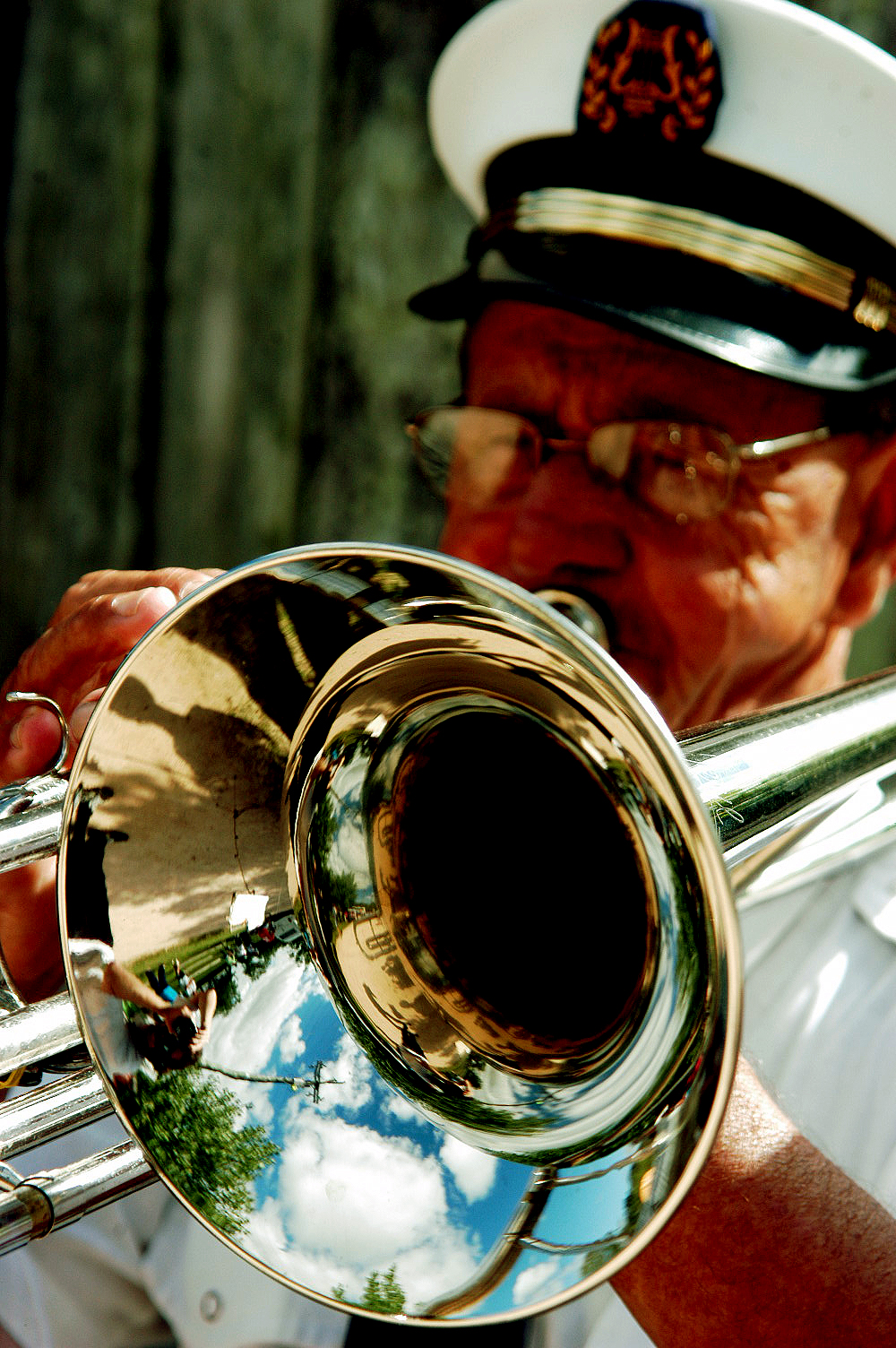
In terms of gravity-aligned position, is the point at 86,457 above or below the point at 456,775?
below

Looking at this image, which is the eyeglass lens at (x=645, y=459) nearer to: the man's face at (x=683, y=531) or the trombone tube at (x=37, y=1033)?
the man's face at (x=683, y=531)

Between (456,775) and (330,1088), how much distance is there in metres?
0.30

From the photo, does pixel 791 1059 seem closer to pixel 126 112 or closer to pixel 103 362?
pixel 103 362

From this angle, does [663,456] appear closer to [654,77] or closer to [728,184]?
[728,184]

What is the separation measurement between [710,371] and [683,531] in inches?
8.2

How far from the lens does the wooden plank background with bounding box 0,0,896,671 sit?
99.9 inches

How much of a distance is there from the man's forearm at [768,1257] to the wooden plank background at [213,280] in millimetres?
1716

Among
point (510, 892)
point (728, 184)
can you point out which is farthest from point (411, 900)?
point (728, 184)

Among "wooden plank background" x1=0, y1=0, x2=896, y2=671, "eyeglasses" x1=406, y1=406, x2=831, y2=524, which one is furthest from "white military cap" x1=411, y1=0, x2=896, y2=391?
"wooden plank background" x1=0, y1=0, x2=896, y2=671

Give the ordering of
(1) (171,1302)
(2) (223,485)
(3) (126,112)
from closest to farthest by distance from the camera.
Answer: (1) (171,1302) → (3) (126,112) → (2) (223,485)

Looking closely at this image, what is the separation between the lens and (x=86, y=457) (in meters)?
2.66

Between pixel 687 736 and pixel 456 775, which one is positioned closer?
pixel 687 736

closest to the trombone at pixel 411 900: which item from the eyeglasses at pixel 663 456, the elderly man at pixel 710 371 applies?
the elderly man at pixel 710 371

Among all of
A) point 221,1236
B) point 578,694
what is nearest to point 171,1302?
point 221,1236
